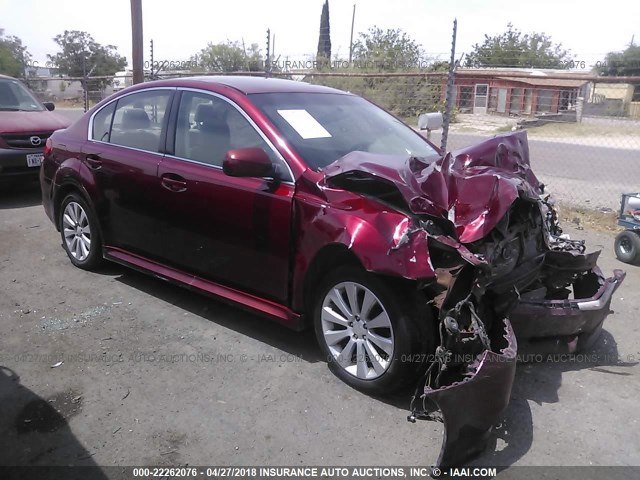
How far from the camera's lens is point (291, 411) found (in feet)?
10.5

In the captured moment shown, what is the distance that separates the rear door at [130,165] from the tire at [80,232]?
0.65 ft

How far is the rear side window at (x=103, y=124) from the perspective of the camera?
4914mm

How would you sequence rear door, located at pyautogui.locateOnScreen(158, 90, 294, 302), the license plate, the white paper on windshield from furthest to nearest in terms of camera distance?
1. the license plate
2. the white paper on windshield
3. rear door, located at pyautogui.locateOnScreen(158, 90, 294, 302)

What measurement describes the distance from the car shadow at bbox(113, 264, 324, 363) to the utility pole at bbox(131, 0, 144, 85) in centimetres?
687

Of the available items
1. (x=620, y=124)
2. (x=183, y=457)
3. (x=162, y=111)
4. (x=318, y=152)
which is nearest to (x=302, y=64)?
(x=162, y=111)

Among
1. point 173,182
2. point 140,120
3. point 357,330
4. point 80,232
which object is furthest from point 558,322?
point 80,232

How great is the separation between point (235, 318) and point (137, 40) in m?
8.31

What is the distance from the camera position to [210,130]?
4062 millimetres

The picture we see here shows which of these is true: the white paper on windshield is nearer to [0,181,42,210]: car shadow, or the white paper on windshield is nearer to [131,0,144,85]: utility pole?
[0,181,42,210]: car shadow

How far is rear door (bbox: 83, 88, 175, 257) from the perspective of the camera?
436 centimetres

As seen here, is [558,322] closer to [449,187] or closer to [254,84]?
[449,187]

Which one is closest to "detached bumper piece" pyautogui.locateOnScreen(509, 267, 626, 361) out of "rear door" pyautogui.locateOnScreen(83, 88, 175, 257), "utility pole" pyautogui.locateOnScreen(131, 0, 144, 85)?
"rear door" pyautogui.locateOnScreen(83, 88, 175, 257)

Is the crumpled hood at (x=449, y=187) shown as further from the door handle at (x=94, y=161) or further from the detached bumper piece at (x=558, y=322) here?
the door handle at (x=94, y=161)

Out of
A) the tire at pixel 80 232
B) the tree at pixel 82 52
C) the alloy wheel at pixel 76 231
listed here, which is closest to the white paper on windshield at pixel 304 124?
the tire at pixel 80 232
